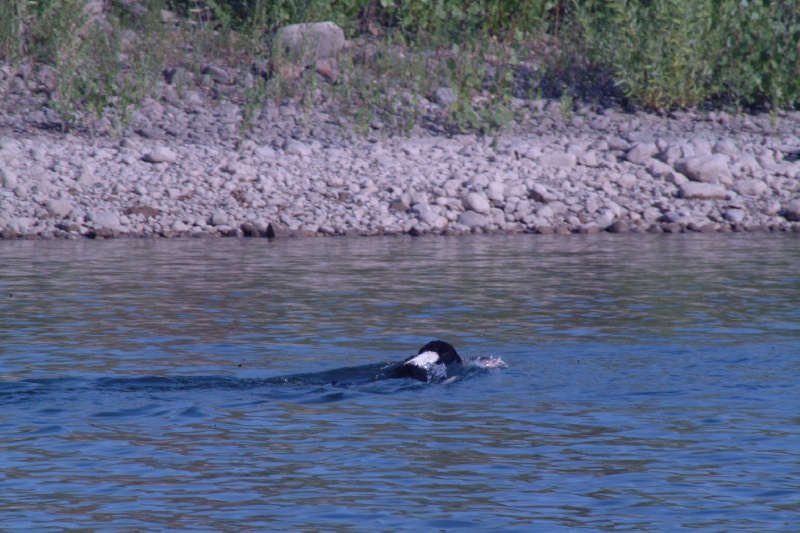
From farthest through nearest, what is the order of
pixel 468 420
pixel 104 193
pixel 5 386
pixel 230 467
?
pixel 104 193, pixel 5 386, pixel 468 420, pixel 230 467

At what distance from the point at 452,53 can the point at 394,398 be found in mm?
15411

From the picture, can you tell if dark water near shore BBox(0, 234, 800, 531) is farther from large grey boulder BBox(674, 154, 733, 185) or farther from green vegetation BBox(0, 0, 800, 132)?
green vegetation BBox(0, 0, 800, 132)

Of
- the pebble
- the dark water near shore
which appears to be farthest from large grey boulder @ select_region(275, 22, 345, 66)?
the dark water near shore

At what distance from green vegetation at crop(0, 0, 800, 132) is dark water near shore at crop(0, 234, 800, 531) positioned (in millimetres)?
6587

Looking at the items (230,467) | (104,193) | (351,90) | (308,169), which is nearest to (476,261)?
(308,169)

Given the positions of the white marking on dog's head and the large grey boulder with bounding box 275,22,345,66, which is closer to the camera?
the white marking on dog's head

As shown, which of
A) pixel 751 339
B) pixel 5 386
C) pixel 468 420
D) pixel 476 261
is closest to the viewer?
pixel 468 420

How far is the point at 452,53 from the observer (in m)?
22.3

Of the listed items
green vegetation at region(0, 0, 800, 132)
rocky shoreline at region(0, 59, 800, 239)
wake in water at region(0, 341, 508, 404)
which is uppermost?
green vegetation at region(0, 0, 800, 132)

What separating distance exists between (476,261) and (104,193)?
587cm

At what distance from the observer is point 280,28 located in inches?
850

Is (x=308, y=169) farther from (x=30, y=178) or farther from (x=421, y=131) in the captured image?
(x=30, y=178)

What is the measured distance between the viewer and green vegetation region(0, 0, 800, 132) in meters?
20.1

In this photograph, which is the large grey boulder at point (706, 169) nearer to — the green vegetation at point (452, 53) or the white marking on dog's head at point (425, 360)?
the green vegetation at point (452, 53)
